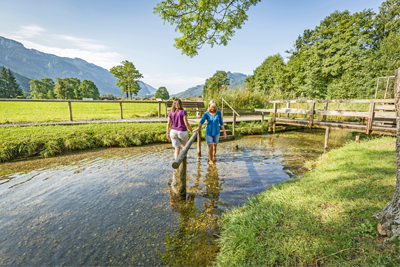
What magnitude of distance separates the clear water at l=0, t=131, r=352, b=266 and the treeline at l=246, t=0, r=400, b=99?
17907 millimetres

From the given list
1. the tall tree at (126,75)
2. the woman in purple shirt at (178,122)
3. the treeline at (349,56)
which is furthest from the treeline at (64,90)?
the woman in purple shirt at (178,122)

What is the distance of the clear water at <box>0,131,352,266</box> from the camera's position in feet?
8.43

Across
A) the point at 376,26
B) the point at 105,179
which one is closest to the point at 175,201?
the point at 105,179

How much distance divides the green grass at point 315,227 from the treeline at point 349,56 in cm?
1861

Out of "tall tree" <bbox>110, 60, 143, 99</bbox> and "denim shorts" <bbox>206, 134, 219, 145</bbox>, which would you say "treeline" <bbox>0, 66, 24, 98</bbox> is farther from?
"denim shorts" <bbox>206, 134, 219, 145</bbox>

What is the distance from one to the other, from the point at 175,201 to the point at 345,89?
99.9 ft

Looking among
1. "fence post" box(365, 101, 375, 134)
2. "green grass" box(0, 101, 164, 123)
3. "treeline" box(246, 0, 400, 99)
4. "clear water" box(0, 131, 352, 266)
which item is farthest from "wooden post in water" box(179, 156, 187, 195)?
"treeline" box(246, 0, 400, 99)

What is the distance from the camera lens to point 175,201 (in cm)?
396

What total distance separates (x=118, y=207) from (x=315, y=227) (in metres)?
3.59

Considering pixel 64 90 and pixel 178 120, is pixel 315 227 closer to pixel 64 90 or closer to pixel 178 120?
pixel 178 120

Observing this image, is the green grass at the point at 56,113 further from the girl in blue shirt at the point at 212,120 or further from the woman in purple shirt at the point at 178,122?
the girl in blue shirt at the point at 212,120

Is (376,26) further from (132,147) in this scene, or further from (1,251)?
(1,251)

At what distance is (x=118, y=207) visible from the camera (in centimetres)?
372

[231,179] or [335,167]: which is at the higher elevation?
[335,167]
